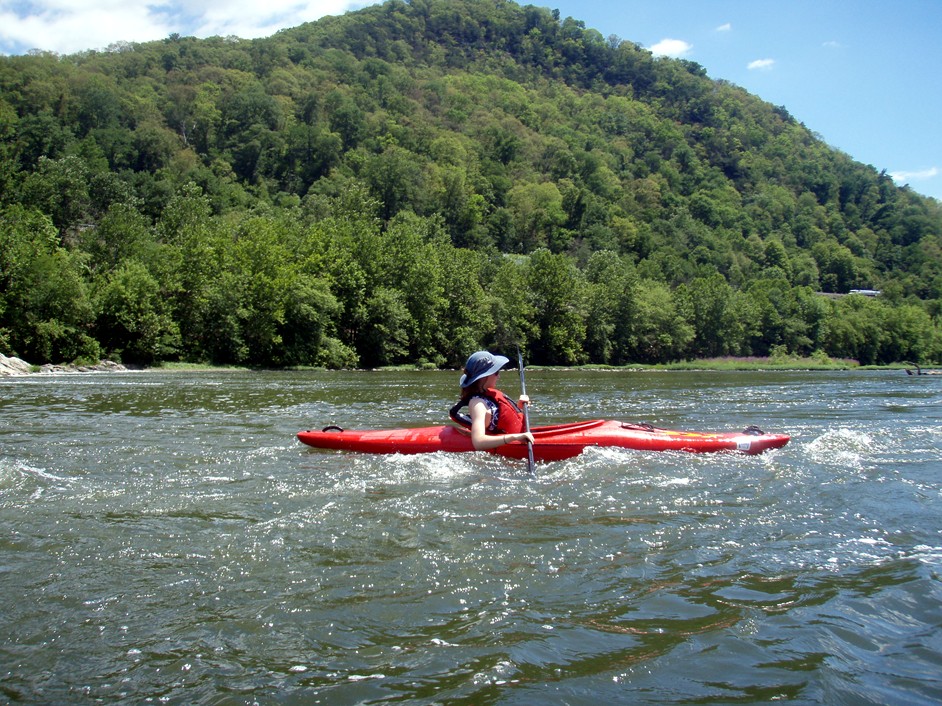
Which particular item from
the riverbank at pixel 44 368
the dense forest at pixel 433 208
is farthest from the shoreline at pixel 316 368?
the dense forest at pixel 433 208

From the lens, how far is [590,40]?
15900 cm

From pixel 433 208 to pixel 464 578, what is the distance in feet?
263

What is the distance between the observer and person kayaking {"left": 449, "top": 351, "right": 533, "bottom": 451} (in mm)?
8367

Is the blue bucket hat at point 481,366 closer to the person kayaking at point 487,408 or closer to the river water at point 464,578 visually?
the person kayaking at point 487,408

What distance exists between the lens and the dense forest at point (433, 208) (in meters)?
37.2

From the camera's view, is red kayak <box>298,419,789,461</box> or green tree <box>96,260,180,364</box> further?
green tree <box>96,260,180,364</box>

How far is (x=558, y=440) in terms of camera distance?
918 centimetres

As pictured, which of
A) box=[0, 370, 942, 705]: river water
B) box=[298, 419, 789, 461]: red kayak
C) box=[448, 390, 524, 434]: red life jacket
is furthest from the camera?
box=[298, 419, 789, 461]: red kayak

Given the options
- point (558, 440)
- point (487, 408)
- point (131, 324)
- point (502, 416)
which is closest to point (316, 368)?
point (131, 324)

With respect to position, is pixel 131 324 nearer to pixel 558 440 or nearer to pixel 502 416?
pixel 502 416

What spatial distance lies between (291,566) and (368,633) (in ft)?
4.06

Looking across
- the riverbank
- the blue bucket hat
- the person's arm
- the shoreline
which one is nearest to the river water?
the person's arm

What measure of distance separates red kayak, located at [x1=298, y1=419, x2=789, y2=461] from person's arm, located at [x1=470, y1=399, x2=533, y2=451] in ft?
2.04

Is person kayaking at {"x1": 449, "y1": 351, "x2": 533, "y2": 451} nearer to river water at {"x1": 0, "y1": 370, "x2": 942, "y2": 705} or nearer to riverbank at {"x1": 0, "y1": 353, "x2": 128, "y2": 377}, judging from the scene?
river water at {"x1": 0, "y1": 370, "x2": 942, "y2": 705}
